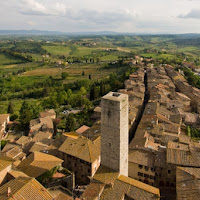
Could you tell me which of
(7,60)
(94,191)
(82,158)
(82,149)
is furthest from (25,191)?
(7,60)

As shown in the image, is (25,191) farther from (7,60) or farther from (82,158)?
(7,60)

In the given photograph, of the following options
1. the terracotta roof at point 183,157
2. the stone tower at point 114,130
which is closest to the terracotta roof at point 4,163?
the stone tower at point 114,130

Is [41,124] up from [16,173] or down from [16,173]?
down

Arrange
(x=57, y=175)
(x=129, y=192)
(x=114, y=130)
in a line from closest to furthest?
(x=129, y=192) < (x=114, y=130) < (x=57, y=175)

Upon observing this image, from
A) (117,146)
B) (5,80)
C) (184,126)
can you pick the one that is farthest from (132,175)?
(5,80)

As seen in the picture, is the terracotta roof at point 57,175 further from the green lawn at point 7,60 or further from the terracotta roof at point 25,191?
the green lawn at point 7,60

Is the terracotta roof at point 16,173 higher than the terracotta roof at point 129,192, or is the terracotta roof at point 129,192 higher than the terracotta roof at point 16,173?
the terracotta roof at point 129,192

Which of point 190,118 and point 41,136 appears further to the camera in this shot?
point 190,118

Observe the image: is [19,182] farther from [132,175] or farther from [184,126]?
[184,126]
